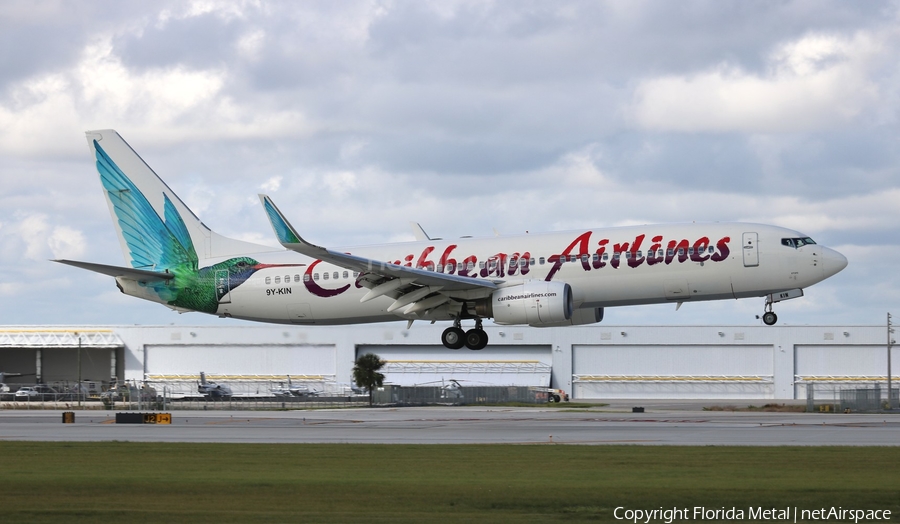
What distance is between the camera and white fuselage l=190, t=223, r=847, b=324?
44594 mm

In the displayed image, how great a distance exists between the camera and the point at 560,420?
2089 inches

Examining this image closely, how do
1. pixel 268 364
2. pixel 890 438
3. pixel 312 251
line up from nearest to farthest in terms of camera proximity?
pixel 890 438 < pixel 312 251 < pixel 268 364

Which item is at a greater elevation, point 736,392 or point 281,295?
point 281,295

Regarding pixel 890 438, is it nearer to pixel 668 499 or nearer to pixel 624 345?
pixel 668 499

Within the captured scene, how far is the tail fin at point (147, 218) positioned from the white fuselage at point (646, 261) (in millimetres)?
9227

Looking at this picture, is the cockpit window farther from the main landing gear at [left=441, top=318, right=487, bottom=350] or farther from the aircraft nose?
the main landing gear at [left=441, top=318, right=487, bottom=350]

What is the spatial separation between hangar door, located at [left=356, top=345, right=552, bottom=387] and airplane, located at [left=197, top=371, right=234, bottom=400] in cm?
1534

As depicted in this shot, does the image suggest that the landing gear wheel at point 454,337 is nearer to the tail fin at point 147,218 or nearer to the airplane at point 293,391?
the tail fin at point 147,218

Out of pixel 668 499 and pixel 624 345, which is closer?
pixel 668 499

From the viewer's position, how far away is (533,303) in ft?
148

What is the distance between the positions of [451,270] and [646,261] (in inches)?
323

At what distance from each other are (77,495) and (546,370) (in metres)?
88.0

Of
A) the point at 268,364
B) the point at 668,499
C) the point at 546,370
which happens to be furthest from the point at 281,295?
the point at 546,370

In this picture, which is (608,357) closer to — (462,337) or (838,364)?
(838,364)
